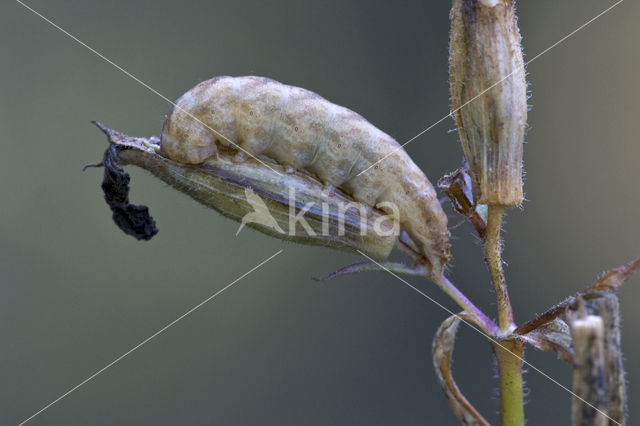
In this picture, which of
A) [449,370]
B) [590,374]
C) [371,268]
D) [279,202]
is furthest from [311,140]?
[590,374]

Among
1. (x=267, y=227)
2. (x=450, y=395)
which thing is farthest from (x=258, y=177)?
(x=450, y=395)

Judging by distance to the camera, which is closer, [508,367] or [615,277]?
[615,277]

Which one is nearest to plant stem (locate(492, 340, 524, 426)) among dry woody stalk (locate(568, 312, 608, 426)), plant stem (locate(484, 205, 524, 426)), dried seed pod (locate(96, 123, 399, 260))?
plant stem (locate(484, 205, 524, 426))

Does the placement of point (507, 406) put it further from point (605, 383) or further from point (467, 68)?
point (467, 68)

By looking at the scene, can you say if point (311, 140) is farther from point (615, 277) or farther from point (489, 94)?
point (615, 277)

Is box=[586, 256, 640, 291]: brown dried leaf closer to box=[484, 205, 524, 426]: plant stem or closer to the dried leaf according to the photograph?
box=[484, 205, 524, 426]: plant stem
